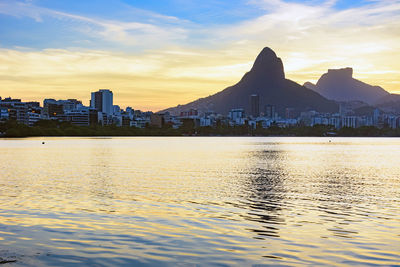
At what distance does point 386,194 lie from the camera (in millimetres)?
40469

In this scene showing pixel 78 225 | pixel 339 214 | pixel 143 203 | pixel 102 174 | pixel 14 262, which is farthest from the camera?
pixel 102 174

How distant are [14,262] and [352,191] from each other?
32973 mm

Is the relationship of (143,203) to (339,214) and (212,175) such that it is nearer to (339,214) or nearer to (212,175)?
(339,214)

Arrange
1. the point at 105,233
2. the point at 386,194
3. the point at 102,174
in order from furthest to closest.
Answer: the point at 102,174
the point at 386,194
the point at 105,233

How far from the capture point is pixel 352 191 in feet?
140

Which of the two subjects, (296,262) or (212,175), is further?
(212,175)

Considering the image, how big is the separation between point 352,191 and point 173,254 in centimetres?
2791

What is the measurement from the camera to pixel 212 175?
194 feet

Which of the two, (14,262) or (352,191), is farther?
(352,191)

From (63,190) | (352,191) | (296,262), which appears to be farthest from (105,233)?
(352,191)

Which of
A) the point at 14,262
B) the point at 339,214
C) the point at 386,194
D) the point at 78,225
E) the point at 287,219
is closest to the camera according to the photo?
the point at 14,262

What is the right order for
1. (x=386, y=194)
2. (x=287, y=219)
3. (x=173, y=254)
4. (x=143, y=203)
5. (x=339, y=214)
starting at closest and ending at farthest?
(x=173, y=254), (x=287, y=219), (x=339, y=214), (x=143, y=203), (x=386, y=194)

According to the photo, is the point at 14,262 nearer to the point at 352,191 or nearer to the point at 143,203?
the point at 143,203

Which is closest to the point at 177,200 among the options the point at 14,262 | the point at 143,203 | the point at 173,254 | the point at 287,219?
the point at 143,203
